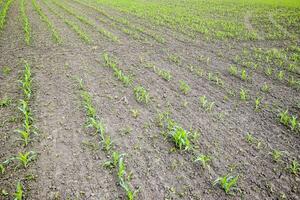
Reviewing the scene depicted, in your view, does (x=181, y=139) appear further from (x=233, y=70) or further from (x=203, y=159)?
(x=233, y=70)

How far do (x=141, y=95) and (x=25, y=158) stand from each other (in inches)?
136

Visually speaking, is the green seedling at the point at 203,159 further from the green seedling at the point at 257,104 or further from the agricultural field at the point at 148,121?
the green seedling at the point at 257,104

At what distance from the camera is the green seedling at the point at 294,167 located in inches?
168

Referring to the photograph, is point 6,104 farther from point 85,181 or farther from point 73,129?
point 85,181

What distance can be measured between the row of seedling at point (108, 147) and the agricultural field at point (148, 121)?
3cm

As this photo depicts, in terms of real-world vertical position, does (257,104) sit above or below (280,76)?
below

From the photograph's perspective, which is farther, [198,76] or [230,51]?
[230,51]

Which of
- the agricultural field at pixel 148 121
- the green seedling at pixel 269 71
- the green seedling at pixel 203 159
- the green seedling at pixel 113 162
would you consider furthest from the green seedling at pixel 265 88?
the green seedling at pixel 113 162

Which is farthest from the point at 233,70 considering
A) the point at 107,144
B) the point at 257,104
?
the point at 107,144

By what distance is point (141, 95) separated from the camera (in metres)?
6.78

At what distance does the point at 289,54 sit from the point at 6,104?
10.9 meters

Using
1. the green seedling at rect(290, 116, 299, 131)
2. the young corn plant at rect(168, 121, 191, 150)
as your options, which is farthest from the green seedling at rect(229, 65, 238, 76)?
the young corn plant at rect(168, 121, 191, 150)

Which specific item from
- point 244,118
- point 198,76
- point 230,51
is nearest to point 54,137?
point 244,118

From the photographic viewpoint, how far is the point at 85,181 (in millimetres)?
4012
